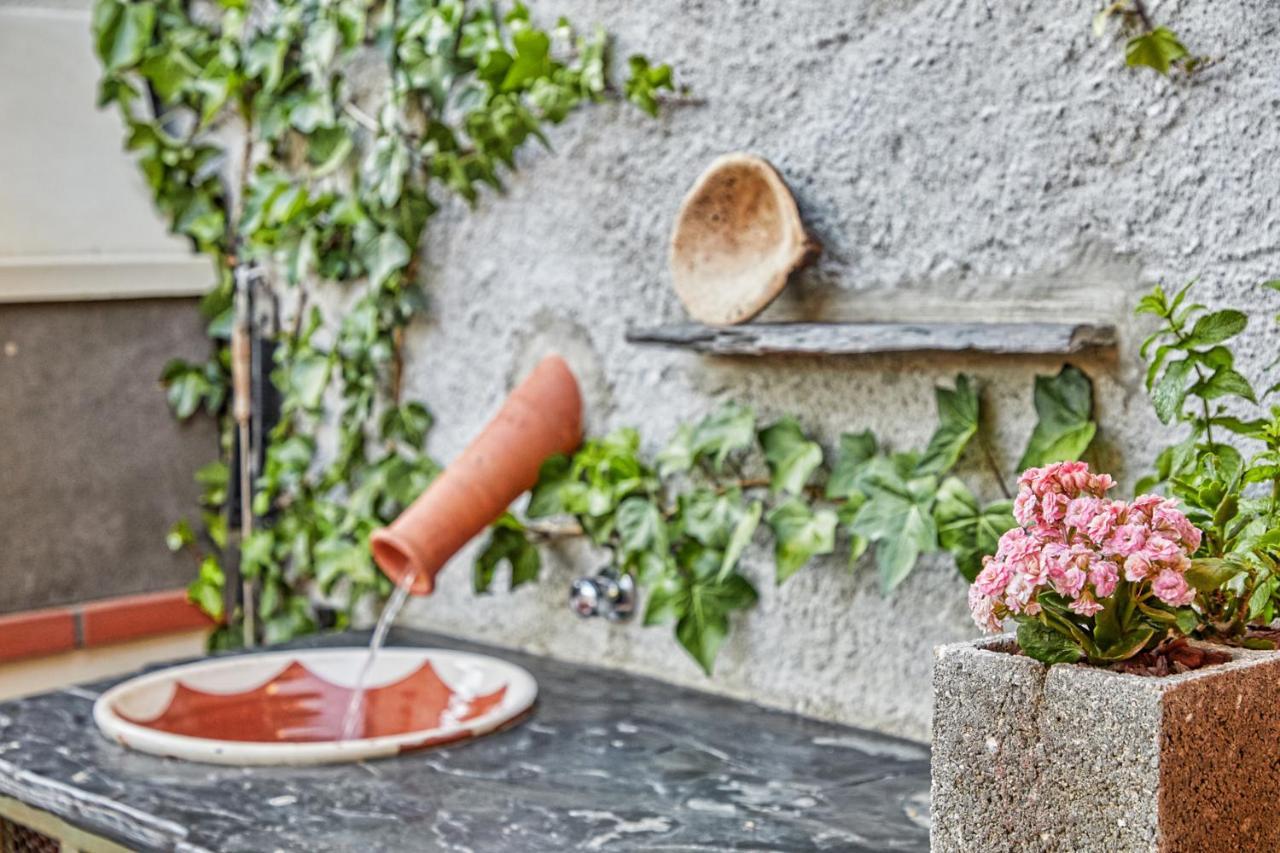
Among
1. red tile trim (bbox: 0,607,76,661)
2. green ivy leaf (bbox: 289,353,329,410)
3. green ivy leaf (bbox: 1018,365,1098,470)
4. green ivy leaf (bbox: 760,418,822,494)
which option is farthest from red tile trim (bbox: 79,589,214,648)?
green ivy leaf (bbox: 1018,365,1098,470)

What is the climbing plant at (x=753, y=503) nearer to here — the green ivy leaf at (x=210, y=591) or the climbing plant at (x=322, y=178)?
the climbing plant at (x=322, y=178)

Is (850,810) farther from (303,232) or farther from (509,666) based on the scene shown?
(303,232)

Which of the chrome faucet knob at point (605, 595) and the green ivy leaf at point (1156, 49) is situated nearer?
the green ivy leaf at point (1156, 49)

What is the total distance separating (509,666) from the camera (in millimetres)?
1746

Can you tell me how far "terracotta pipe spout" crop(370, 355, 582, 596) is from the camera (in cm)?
170

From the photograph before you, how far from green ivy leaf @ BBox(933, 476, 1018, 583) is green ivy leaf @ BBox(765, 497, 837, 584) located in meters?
0.15

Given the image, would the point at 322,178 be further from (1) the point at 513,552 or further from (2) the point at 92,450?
(1) the point at 513,552

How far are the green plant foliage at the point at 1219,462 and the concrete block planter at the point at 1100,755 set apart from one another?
2.2 inches

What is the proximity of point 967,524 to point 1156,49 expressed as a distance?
1.46 ft

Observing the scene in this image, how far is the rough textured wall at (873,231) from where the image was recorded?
123 centimetres

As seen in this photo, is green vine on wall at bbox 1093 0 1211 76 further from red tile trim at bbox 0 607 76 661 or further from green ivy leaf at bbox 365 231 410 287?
red tile trim at bbox 0 607 76 661

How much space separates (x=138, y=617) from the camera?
2.32 meters

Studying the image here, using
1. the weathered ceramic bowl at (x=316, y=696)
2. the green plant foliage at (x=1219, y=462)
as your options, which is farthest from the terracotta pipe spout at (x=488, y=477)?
the green plant foliage at (x=1219, y=462)

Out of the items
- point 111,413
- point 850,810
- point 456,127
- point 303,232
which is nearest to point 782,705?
point 850,810
